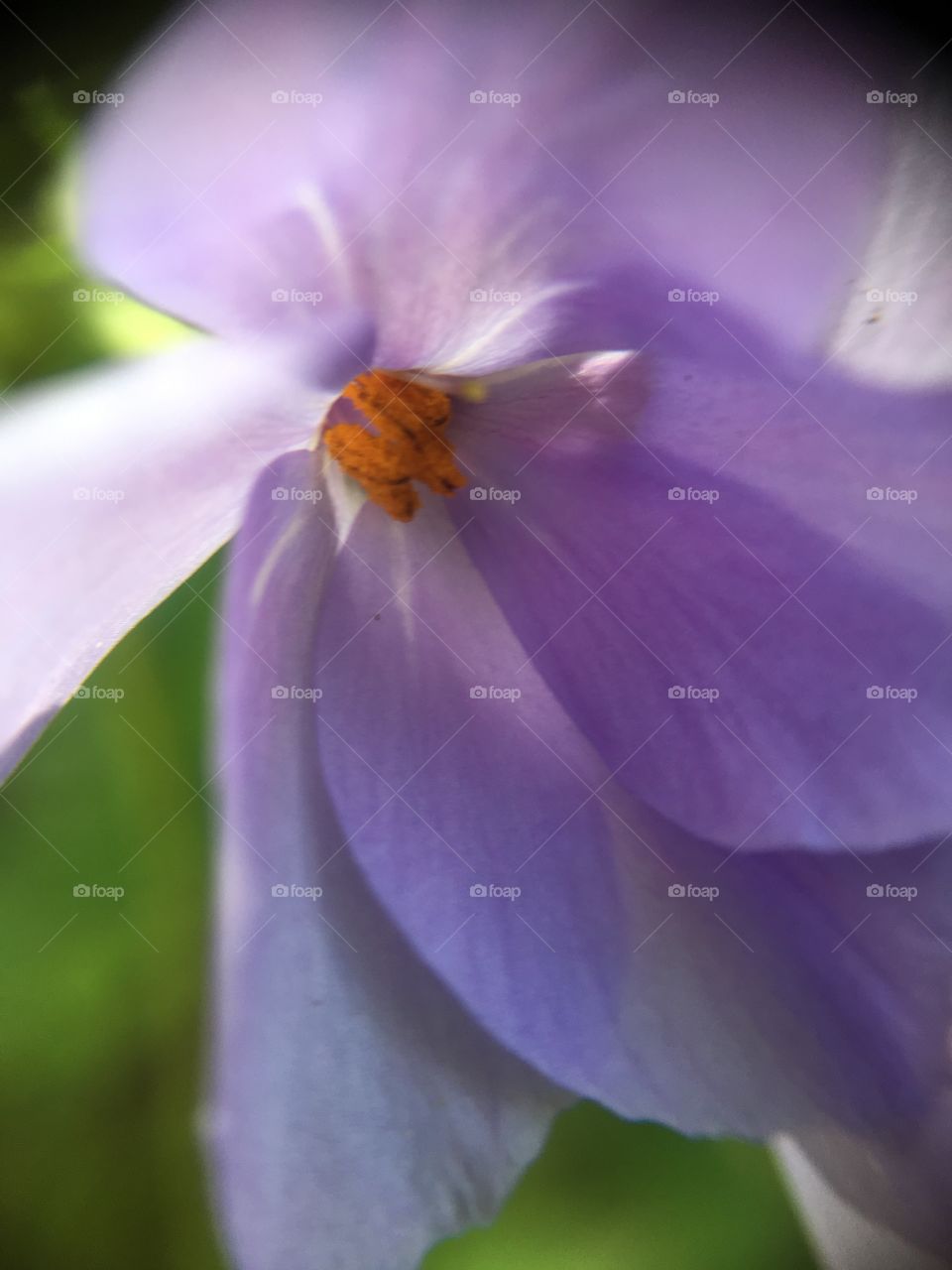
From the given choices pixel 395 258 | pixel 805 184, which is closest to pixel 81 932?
pixel 395 258

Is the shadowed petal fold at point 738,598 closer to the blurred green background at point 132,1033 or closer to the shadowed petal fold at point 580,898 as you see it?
the shadowed petal fold at point 580,898

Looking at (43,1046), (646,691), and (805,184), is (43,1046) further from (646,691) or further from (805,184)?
(805,184)

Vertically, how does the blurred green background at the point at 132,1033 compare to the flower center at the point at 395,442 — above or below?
below

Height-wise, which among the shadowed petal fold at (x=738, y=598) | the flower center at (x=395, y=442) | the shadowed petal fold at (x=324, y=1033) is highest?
the flower center at (x=395, y=442)

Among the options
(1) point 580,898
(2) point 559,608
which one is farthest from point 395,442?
(1) point 580,898

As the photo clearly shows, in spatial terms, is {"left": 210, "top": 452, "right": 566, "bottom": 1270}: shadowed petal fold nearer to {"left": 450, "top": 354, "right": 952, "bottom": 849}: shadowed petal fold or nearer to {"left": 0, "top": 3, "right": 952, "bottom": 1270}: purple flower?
Answer: {"left": 0, "top": 3, "right": 952, "bottom": 1270}: purple flower

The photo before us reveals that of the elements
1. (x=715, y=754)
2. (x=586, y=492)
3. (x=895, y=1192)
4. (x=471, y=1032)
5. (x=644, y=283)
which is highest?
(x=644, y=283)

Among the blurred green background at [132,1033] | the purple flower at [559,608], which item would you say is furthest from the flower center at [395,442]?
the blurred green background at [132,1033]

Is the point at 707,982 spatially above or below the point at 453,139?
below
